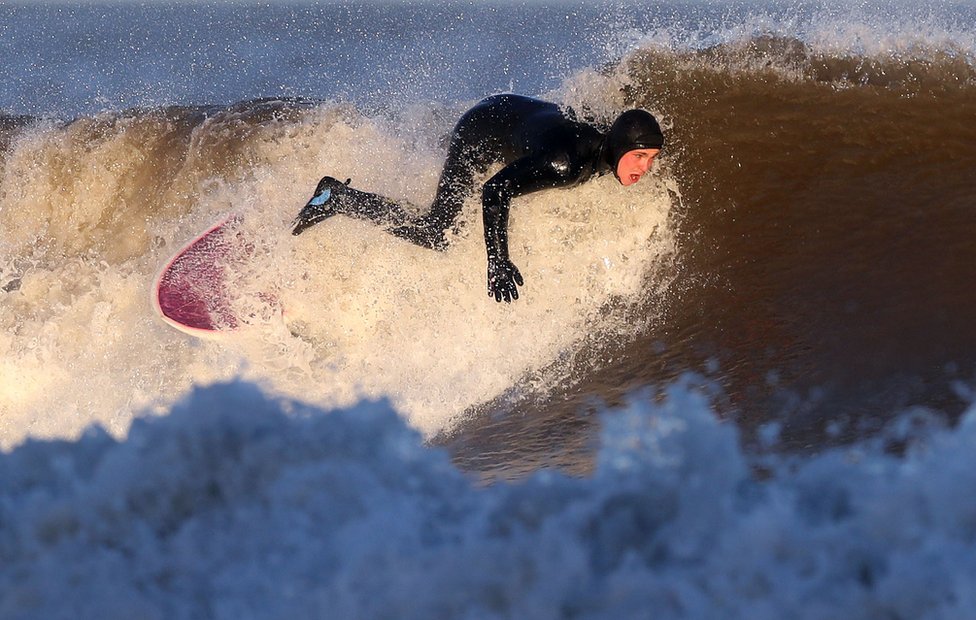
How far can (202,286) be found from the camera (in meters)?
4.02

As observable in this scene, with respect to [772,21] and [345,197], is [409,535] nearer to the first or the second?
[345,197]

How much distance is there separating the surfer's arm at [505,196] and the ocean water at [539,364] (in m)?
0.54

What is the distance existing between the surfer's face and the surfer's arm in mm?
211

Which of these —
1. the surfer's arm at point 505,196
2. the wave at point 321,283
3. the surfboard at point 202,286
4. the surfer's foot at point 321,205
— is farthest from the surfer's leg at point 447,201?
the surfboard at point 202,286

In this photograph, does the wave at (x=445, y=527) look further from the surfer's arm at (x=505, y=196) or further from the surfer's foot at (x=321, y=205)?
the surfer's foot at (x=321, y=205)

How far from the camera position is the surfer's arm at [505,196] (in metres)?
3.29

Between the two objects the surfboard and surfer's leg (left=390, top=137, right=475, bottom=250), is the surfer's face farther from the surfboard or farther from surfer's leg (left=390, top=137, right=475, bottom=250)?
the surfboard

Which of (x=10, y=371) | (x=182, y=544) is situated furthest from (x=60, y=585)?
(x=10, y=371)

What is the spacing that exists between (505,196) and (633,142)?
529 millimetres

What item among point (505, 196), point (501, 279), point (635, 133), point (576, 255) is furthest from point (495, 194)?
point (576, 255)

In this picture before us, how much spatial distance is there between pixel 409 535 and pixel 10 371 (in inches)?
125

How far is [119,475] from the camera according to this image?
2.21 m

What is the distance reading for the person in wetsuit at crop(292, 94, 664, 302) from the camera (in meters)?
3.30

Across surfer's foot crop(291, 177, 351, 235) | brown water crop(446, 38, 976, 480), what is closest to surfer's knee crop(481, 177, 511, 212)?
surfer's foot crop(291, 177, 351, 235)
